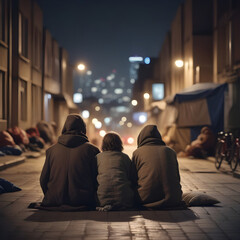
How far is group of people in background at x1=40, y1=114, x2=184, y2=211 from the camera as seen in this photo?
784 centimetres

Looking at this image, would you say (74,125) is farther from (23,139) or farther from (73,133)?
(23,139)

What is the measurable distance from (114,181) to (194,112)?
16751 millimetres

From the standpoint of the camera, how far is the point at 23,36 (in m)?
28.4

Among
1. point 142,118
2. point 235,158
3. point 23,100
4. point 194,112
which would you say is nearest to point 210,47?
point 194,112

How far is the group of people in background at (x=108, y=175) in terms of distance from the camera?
7844mm

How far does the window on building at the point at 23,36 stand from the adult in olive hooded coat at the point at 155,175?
64.5 ft

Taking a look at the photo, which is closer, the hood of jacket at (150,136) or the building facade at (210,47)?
the hood of jacket at (150,136)

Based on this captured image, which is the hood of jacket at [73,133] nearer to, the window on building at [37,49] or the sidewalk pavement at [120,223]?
the sidewalk pavement at [120,223]

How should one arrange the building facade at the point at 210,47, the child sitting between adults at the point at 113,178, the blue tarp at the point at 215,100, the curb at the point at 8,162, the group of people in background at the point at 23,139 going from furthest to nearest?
the blue tarp at the point at 215,100 → the building facade at the point at 210,47 → the group of people in background at the point at 23,139 → the curb at the point at 8,162 → the child sitting between adults at the point at 113,178

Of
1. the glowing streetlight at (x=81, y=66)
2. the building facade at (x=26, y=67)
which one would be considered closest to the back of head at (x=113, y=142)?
the building facade at (x=26, y=67)

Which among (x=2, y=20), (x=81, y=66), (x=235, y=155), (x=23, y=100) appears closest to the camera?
(x=235, y=155)

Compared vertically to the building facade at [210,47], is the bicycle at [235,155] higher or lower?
lower

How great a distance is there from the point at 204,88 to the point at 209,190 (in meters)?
13.2

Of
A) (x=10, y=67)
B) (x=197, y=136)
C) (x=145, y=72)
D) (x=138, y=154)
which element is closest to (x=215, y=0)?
(x=197, y=136)
